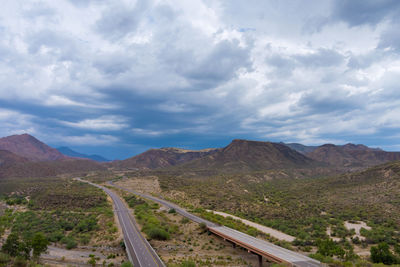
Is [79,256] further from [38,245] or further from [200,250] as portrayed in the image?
[200,250]

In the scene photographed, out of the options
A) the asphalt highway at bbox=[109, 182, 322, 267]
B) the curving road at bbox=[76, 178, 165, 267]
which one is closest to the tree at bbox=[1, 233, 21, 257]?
the curving road at bbox=[76, 178, 165, 267]

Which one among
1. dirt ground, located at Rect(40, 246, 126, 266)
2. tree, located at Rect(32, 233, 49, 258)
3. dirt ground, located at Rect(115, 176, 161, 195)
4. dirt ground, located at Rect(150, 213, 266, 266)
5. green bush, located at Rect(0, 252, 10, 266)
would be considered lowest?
dirt ground, located at Rect(40, 246, 126, 266)

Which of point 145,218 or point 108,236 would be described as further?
point 145,218

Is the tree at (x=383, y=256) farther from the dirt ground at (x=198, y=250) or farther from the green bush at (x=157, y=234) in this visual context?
the green bush at (x=157, y=234)

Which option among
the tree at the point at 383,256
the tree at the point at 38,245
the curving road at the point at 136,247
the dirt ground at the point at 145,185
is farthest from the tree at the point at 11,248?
the dirt ground at the point at 145,185

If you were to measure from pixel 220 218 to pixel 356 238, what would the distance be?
96.0 feet

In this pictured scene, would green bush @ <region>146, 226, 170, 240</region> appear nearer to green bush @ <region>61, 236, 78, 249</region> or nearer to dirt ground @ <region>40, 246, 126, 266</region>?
dirt ground @ <region>40, 246, 126, 266</region>

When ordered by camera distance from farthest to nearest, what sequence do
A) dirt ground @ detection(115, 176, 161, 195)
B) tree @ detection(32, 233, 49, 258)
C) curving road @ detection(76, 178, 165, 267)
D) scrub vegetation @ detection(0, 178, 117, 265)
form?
dirt ground @ detection(115, 176, 161, 195) → scrub vegetation @ detection(0, 178, 117, 265) → tree @ detection(32, 233, 49, 258) → curving road @ detection(76, 178, 165, 267)

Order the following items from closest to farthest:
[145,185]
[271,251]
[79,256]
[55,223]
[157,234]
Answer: [271,251] < [79,256] < [157,234] < [55,223] < [145,185]

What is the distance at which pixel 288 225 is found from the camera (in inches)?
2251

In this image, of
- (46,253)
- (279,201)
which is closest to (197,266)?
(46,253)

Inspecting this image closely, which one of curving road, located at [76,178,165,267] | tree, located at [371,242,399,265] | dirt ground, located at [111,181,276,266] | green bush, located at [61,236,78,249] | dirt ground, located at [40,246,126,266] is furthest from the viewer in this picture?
green bush, located at [61,236,78,249]

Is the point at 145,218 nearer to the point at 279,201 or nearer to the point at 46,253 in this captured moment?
the point at 46,253

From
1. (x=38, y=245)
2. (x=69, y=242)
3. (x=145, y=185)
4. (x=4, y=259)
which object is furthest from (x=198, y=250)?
(x=145, y=185)
